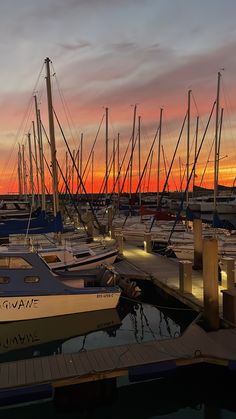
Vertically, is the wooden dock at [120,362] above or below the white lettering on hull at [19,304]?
below

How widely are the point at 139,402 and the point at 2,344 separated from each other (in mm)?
5906

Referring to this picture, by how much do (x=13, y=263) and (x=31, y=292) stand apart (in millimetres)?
1206

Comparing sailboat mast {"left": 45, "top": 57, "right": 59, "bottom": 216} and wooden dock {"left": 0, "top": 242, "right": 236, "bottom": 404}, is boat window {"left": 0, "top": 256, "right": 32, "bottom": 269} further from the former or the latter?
sailboat mast {"left": 45, "top": 57, "right": 59, "bottom": 216}

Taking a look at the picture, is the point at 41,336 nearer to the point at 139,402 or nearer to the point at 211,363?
the point at 139,402

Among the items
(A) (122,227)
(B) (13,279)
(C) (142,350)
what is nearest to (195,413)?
(C) (142,350)

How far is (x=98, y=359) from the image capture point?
32.3ft

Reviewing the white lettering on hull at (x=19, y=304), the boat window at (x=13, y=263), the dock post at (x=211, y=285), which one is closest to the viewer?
the dock post at (x=211, y=285)

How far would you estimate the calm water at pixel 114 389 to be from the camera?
899 centimetres

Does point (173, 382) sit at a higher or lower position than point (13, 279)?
lower

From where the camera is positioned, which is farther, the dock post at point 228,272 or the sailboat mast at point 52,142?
the sailboat mast at point 52,142

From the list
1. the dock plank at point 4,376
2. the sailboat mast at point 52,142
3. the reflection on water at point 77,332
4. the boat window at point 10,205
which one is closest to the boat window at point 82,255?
the sailboat mast at point 52,142

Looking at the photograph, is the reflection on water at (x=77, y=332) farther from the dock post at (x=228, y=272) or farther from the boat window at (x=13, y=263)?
the dock post at (x=228, y=272)

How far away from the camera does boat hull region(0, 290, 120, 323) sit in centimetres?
1409

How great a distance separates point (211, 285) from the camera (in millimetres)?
11891
